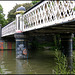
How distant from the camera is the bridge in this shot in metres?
Result: 10.9

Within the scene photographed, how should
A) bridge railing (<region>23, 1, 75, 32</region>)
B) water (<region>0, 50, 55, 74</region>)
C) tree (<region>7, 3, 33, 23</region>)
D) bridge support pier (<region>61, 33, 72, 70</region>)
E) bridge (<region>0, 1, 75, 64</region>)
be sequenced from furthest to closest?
tree (<region>7, 3, 33, 23</region>)
bridge support pier (<region>61, 33, 72, 70</region>)
water (<region>0, 50, 55, 74</region>)
bridge (<region>0, 1, 75, 64</region>)
bridge railing (<region>23, 1, 75, 32</region>)

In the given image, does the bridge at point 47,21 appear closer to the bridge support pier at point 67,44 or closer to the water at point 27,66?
the bridge support pier at point 67,44

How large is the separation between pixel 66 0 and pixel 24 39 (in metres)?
10.4

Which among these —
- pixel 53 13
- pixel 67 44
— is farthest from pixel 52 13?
pixel 67 44

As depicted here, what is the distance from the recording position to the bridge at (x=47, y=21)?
430 inches

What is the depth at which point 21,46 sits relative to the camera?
Answer: 19.8 meters

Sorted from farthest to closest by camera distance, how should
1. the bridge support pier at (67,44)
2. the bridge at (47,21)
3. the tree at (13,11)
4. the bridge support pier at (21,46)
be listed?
the tree at (13,11)
the bridge support pier at (67,44)
the bridge support pier at (21,46)
the bridge at (47,21)

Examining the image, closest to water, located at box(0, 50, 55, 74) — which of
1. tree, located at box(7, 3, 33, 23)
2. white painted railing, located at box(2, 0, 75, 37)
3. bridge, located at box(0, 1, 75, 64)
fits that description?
bridge, located at box(0, 1, 75, 64)

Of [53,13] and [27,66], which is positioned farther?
[27,66]

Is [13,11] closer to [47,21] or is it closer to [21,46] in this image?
[21,46]

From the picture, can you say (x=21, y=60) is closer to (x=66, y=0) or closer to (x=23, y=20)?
(x=23, y=20)

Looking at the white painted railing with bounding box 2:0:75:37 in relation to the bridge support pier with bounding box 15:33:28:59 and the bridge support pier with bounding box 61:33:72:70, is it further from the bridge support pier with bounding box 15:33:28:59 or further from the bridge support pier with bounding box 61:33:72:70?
the bridge support pier with bounding box 61:33:72:70

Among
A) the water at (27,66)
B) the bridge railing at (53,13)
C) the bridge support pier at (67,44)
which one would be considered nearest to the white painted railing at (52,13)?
the bridge railing at (53,13)

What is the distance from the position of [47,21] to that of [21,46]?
7.71 m
